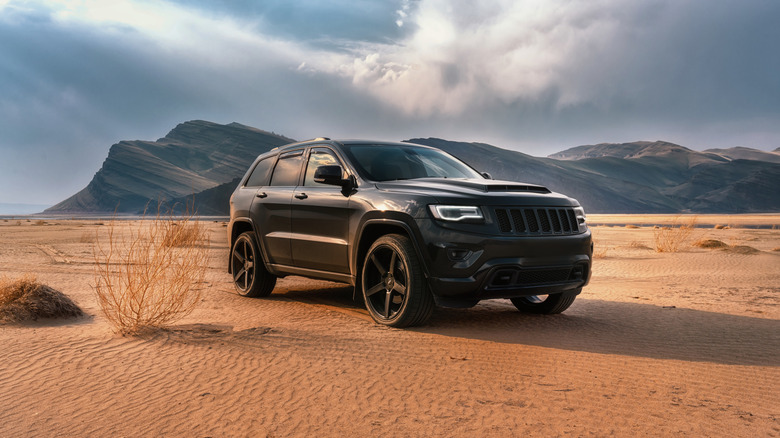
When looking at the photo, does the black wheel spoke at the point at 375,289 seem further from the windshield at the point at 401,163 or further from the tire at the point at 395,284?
the windshield at the point at 401,163

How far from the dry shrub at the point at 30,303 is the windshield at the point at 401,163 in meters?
3.71

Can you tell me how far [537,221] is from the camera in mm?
5914

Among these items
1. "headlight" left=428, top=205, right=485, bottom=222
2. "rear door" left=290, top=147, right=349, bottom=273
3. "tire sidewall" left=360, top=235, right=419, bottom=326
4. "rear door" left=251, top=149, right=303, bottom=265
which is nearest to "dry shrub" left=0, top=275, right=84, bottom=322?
"rear door" left=251, top=149, right=303, bottom=265

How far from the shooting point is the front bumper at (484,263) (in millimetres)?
5547

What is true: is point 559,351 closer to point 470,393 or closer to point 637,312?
point 470,393

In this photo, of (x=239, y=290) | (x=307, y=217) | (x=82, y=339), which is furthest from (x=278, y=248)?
(x=82, y=339)

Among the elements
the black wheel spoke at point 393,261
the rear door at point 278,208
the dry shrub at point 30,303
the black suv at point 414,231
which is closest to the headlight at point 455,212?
the black suv at point 414,231

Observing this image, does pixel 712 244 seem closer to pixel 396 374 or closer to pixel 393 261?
pixel 393 261

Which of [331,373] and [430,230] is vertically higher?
[430,230]

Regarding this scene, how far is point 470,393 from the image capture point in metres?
4.27

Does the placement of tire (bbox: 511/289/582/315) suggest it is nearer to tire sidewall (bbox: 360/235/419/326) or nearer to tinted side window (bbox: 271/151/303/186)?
tire sidewall (bbox: 360/235/419/326)

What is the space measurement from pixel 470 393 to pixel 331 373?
1.12 meters

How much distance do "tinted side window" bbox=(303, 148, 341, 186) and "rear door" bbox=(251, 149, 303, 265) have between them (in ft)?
0.64

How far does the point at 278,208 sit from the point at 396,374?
3580mm
